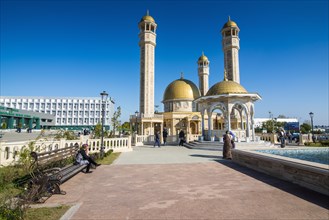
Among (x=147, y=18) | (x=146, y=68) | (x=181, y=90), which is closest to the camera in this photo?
(x=146, y=68)

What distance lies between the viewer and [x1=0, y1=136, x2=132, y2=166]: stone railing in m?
8.87

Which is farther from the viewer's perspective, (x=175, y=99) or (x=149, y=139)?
(x=175, y=99)

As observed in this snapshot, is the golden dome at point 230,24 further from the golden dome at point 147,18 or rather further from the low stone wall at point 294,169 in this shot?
the low stone wall at point 294,169

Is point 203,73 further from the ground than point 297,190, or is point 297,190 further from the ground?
point 203,73

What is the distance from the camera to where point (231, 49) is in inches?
1572

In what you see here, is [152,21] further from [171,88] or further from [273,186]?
[273,186]

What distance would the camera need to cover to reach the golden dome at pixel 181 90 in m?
39.5

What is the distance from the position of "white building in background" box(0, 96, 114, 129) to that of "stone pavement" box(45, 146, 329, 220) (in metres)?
76.2

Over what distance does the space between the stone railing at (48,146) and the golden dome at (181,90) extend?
77.8 feet

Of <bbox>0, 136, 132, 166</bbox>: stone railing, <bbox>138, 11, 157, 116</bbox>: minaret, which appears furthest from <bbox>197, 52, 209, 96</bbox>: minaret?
<bbox>0, 136, 132, 166</bbox>: stone railing

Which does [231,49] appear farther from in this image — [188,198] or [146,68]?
[188,198]

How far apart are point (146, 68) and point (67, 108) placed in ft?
189

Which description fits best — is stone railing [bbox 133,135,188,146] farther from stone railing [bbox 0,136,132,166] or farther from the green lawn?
the green lawn

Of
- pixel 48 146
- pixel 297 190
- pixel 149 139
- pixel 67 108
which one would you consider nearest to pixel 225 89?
pixel 149 139
